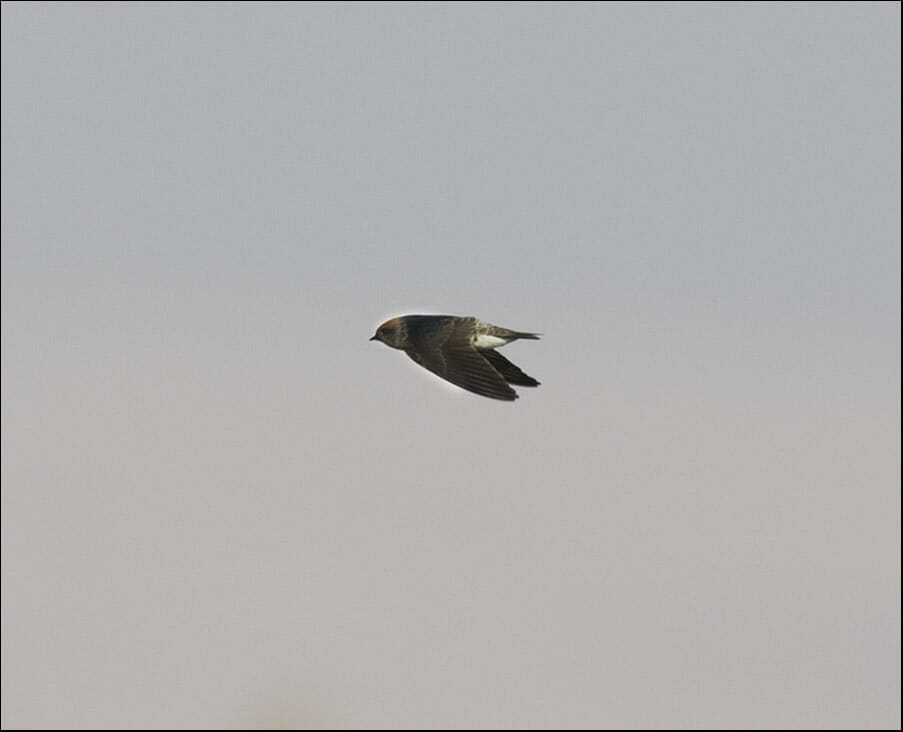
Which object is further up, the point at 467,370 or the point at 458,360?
the point at 458,360

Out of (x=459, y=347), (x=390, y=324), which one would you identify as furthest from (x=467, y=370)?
(x=390, y=324)

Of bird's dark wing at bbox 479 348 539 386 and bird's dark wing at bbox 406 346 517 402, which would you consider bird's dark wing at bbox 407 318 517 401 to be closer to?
bird's dark wing at bbox 406 346 517 402

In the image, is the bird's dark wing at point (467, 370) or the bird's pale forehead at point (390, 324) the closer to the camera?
the bird's dark wing at point (467, 370)

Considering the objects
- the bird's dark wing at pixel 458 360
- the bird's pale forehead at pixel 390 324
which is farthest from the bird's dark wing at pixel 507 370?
the bird's pale forehead at pixel 390 324

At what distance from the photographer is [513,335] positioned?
39.2 metres

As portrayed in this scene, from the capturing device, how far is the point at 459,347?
38344 millimetres

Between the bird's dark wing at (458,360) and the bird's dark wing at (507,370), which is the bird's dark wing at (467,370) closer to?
the bird's dark wing at (458,360)

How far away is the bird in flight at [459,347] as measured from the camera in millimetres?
36906

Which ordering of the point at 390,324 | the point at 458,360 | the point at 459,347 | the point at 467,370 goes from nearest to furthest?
the point at 467,370 < the point at 458,360 < the point at 459,347 < the point at 390,324

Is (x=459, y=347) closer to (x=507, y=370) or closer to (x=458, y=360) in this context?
(x=458, y=360)

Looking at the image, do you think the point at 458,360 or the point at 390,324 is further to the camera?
the point at 390,324

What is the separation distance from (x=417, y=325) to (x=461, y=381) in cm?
340

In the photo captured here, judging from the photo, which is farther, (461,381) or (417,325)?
(417,325)

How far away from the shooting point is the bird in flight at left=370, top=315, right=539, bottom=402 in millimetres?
36906
